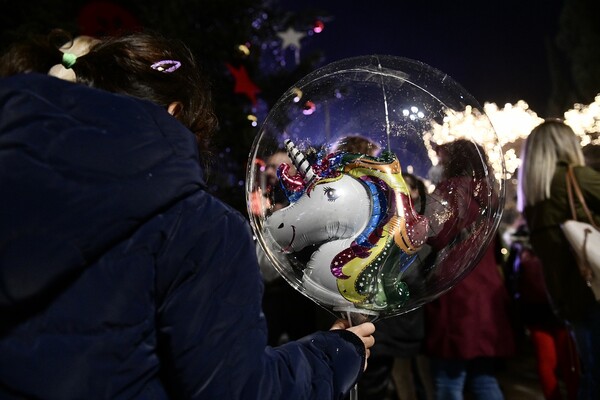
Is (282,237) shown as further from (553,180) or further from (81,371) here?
(553,180)

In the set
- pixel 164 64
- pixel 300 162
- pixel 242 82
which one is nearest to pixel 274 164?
pixel 300 162

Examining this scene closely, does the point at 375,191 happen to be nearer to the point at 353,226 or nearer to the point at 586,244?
the point at 353,226

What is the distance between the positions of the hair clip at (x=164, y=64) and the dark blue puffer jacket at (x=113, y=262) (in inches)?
10.1

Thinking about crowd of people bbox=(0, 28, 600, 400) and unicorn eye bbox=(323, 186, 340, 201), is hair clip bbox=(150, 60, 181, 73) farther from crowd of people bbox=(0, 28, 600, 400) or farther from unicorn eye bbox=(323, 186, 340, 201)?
unicorn eye bbox=(323, 186, 340, 201)

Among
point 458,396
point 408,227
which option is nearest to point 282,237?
point 408,227

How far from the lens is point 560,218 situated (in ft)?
8.99

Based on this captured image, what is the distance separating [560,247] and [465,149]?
1572 mm

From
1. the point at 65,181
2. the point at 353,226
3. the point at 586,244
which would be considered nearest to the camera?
the point at 65,181

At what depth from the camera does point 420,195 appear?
1.45m

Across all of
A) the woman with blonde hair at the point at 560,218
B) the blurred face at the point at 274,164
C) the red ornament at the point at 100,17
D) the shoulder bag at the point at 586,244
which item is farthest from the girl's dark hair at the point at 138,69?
the red ornament at the point at 100,17

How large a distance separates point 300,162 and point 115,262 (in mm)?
638

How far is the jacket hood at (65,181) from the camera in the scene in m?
0.91

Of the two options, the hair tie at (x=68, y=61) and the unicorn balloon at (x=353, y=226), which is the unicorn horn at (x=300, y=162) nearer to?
the unicorn balloon at (x=353, y=226)

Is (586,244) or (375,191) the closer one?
(375,191)
